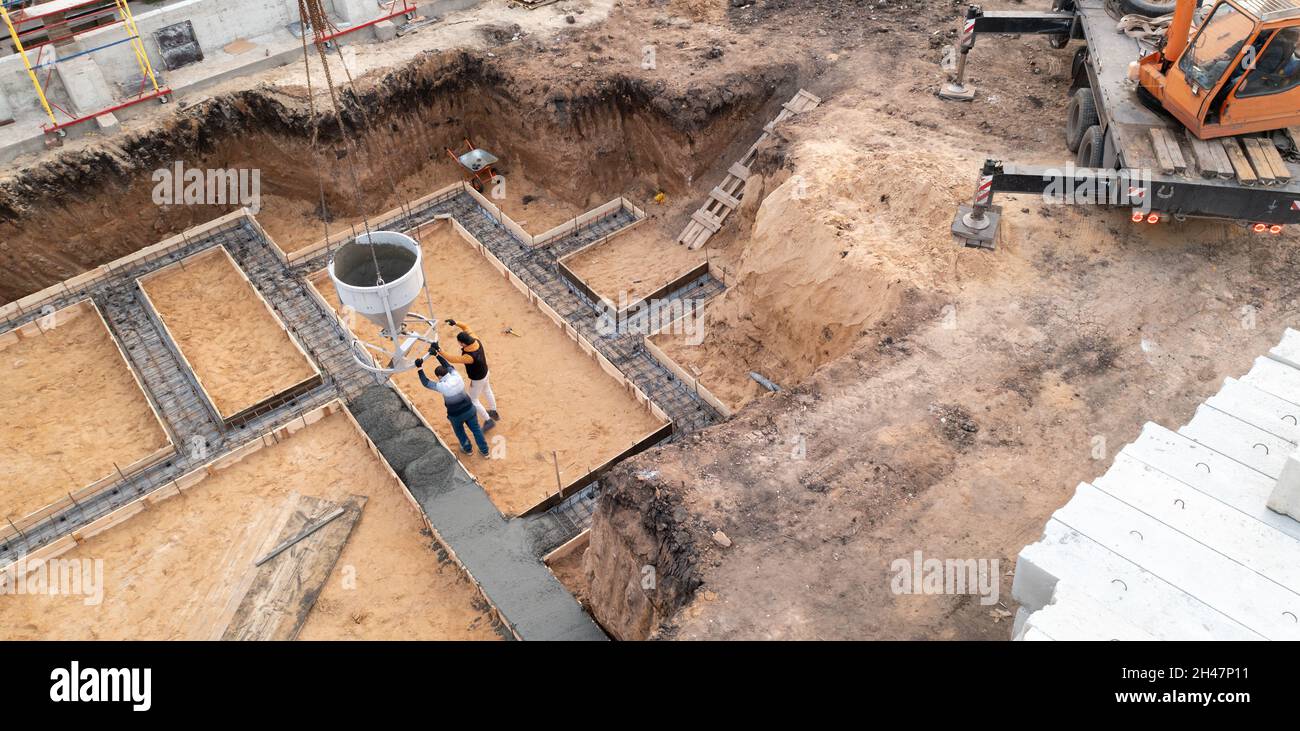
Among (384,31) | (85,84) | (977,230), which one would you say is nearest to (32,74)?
(85,84)

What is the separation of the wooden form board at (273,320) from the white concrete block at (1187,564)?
33.3ft

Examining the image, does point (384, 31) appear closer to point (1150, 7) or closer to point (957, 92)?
point (957, 92)

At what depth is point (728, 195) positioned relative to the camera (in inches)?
563

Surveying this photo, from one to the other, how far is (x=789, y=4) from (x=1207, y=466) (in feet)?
43.0

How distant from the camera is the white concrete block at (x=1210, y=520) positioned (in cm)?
471

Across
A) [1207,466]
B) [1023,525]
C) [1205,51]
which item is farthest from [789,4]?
[1207,466]

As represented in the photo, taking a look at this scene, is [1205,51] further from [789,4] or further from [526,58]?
[526,58]

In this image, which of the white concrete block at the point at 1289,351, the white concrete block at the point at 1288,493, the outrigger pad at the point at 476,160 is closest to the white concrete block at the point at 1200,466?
the white concrete block at the point at 1288,493

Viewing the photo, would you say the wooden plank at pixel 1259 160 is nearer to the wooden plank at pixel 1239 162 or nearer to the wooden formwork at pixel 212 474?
the wooden plank at pixel 1239 162

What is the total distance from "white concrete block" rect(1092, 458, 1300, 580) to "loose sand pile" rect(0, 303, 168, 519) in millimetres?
11234

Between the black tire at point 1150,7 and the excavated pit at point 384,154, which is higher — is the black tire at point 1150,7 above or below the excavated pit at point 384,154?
above

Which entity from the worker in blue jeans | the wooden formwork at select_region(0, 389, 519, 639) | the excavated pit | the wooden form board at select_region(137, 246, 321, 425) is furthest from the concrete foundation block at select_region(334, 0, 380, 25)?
the worker in blue jeans

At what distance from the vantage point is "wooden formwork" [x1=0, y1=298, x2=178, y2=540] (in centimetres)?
1067

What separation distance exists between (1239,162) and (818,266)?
15.2 feet
